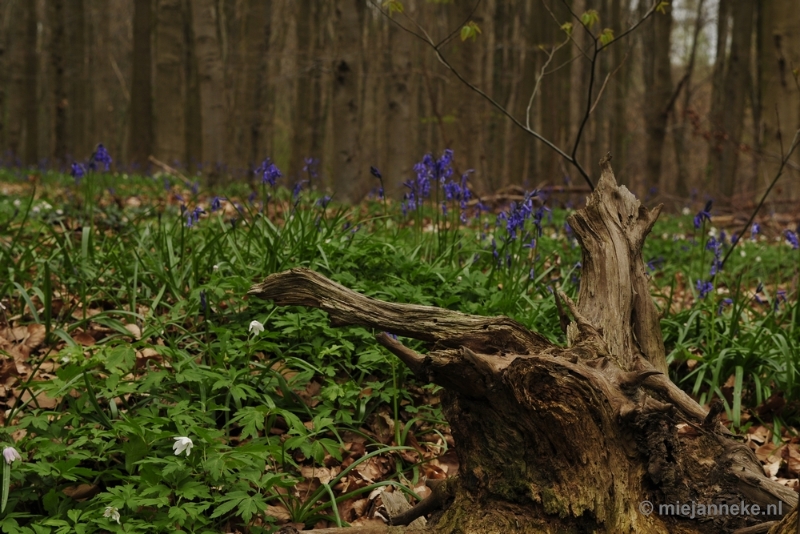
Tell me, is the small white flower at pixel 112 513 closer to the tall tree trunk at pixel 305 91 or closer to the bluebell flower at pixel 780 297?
the bluebell flower at pixel 780 297

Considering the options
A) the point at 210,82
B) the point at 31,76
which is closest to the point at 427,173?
the point at 210,82

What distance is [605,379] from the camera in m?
2.15

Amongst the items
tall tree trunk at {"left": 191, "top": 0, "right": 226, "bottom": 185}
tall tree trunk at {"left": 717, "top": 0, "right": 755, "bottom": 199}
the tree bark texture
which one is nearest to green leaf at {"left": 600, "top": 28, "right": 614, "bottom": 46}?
tall tree trunk at {"left": 191, "top": 0, "right": 226, "bottom": 185}

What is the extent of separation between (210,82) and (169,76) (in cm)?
167

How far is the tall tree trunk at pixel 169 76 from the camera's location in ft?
38.4

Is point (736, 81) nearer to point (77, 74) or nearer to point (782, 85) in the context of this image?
point (782, 85)

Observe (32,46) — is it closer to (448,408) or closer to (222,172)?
(222,172)

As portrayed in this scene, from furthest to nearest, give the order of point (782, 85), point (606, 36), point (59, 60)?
point (59, 60) < point (782, 85) < point (606, 36)

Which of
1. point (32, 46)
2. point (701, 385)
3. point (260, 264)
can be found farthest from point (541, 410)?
point (32, 46)

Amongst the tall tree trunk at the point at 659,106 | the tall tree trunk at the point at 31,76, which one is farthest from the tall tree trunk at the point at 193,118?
the tall tree trunk at the point at 659,106

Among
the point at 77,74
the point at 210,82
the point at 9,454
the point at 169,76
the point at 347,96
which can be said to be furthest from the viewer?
the point at 77,74

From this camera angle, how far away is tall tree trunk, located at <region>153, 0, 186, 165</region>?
11719 millimetres

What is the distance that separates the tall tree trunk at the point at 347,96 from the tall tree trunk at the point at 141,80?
18.8 ft

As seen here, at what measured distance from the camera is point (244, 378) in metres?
2.95
